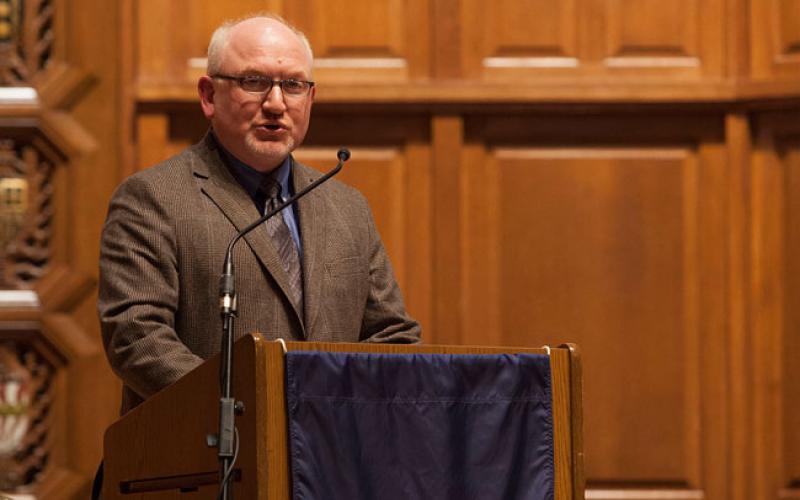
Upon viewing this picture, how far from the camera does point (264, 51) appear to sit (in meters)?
Result: 2.58

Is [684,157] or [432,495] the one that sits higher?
[684,157]

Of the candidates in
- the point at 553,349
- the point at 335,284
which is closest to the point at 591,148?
the point at 335,284

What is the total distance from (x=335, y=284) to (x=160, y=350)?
443 mm

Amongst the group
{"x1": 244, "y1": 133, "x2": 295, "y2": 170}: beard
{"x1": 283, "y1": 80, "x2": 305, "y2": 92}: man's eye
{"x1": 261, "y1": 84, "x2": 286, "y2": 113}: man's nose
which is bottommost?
{"x1": 244, "y1": 133, "x2": 295, "y2": 170}: beard

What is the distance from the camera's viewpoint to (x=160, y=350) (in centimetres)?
226

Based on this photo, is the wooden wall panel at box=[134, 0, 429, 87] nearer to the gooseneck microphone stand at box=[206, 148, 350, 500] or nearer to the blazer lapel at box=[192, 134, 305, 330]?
the blazer lapel at box=[192, 134, 305, 330]

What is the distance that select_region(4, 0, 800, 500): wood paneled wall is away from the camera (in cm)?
376

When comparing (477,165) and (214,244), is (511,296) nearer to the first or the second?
(477,165)

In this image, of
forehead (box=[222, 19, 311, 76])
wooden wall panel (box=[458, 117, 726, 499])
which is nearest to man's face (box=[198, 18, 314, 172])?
forehead (box=[222, 19, 311, 76])

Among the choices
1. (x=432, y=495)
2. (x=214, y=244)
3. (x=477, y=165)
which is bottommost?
(x=432, y=495)

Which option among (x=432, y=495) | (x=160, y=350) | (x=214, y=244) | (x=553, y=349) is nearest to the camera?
(x=432, y=495)

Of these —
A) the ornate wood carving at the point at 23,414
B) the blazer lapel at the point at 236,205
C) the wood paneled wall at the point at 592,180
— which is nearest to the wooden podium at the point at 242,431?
the blazer lapel at the point at 236,205

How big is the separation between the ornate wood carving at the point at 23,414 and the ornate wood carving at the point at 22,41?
77 cm

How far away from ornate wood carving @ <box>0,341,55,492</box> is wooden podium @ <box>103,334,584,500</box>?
1.50 metres
